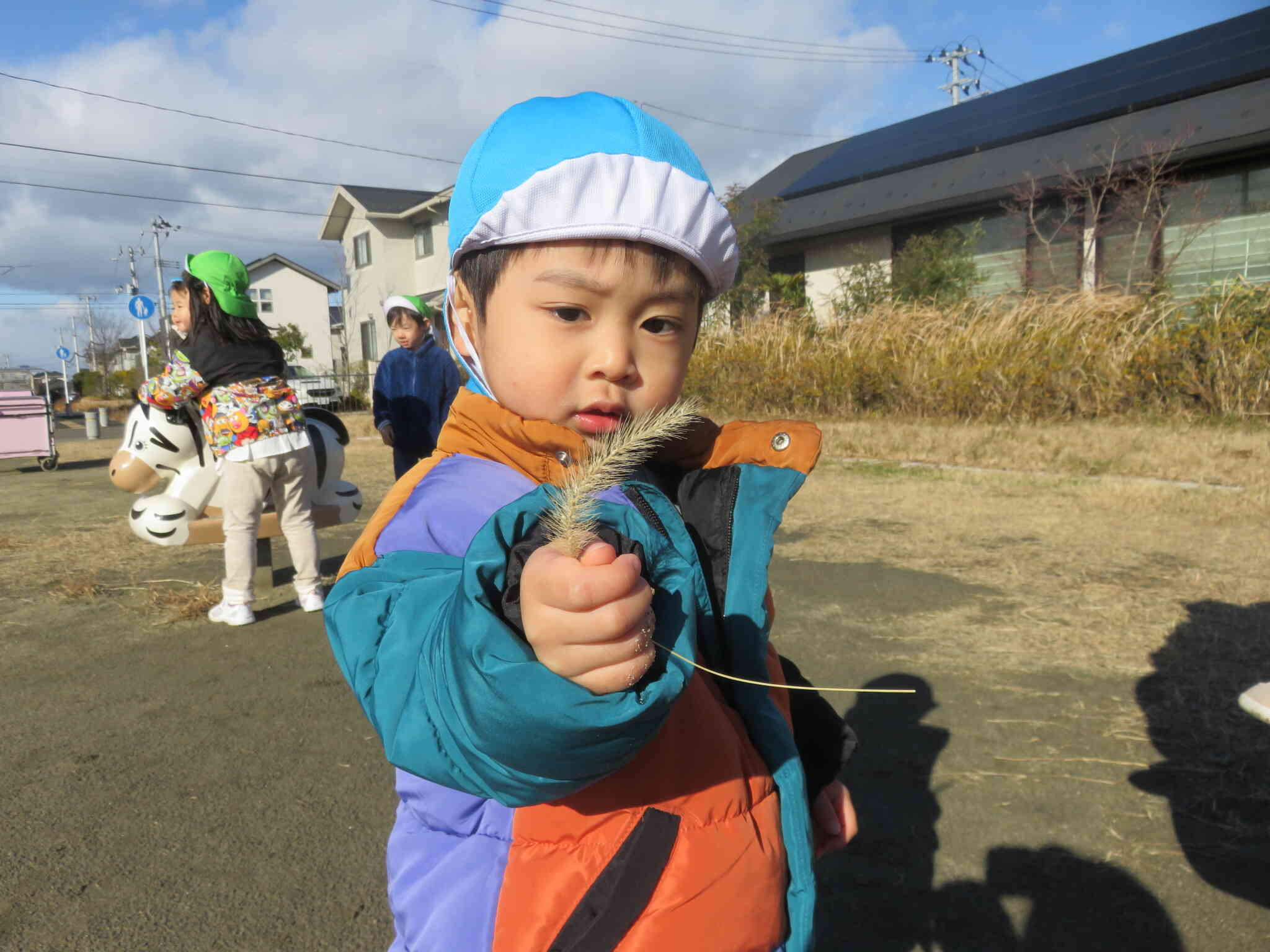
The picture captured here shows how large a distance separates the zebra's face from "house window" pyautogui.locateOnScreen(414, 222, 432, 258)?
2812cm

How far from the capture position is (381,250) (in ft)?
107

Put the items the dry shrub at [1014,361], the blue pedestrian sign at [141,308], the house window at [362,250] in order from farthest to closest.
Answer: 1. the house window at [362,250]
2. the blue pedestrian sign at [141,308]
3. the dry shrub at [1014,361]

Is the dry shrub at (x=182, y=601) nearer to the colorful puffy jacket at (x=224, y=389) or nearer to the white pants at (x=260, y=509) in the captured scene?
the white pants at (x=260, y=509)

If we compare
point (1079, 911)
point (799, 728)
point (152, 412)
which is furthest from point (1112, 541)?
point (152, 412)

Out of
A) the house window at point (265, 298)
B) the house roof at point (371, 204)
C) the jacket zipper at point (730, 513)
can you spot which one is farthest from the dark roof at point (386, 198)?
the jacket zipper at point (730, 513)

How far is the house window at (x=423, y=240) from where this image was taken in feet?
104

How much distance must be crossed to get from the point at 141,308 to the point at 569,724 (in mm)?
24896

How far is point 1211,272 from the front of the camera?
556 inches

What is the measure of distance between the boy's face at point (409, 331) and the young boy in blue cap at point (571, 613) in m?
5.00

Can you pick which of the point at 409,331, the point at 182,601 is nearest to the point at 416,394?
the point at 409,331

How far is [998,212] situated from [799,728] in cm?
1733

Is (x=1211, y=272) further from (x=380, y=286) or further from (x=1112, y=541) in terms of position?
(x=380, y=286)

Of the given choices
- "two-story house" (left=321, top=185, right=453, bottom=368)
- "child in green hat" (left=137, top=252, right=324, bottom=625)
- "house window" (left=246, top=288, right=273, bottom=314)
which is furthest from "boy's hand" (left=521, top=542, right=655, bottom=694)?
"house window" (left=246, top=288, right=273, bottom=314)

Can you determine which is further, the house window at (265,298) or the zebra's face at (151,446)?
the house window at (265,298)
